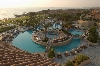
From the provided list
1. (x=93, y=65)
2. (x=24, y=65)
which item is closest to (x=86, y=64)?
(x=93, y=65)

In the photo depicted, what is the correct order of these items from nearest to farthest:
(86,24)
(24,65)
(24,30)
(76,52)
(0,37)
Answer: (24,65) < (76,52) < (0,37) < (24,30) < (86,24)

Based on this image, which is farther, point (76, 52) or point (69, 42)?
point (69, 42)

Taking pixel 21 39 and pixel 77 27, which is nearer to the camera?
pixel 21 39

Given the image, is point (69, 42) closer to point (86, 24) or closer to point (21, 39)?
point (21, 39)

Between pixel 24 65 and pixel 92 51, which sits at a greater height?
pixel 24 65

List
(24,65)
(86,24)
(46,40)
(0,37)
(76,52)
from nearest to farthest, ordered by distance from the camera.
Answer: (24,65) → (76,52) → (46,40) → (0,37) → (86,24)

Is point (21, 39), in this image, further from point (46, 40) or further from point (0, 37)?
point (46, 40)

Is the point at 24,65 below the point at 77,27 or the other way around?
the other way around

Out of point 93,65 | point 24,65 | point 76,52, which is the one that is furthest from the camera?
point 76,52

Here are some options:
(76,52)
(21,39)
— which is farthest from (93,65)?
(21,39)
